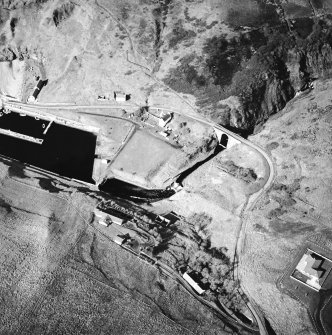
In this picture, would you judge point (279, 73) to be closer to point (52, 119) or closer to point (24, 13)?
point (52, 119)

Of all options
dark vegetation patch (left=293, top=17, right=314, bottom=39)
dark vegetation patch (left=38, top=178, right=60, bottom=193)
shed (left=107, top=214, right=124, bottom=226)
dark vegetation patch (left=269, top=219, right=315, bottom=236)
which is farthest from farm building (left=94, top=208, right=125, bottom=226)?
dark vegetation patch (left=293, top=17, right=314, bottom=39)

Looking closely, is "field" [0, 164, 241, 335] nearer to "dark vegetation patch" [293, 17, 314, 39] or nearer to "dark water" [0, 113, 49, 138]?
"dark water" [0, 113, 49, 138]

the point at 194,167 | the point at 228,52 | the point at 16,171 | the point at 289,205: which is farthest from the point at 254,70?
the point at 16,171

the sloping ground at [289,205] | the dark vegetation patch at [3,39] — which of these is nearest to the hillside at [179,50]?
the dark vegetation patch at [3,39]

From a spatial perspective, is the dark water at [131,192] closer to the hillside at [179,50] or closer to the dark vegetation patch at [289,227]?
the hillside at [179,50]

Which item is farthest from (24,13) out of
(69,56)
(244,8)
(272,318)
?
(272,318)

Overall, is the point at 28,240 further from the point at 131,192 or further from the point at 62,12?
the point at 62,12
